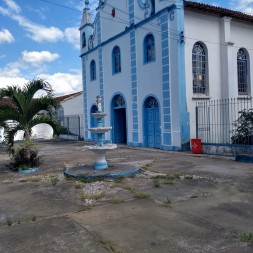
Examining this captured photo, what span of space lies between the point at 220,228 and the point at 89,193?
3.24 metres

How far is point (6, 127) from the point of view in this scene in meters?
10.5

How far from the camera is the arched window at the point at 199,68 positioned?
14.9m

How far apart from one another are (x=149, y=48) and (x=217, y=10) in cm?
371

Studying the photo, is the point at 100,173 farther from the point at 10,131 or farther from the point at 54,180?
the point at 10,131

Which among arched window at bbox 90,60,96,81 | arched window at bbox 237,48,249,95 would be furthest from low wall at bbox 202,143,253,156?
arched window at bbox 90,60,96,81

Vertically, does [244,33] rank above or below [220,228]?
above

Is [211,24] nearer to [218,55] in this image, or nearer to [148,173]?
[218,55]

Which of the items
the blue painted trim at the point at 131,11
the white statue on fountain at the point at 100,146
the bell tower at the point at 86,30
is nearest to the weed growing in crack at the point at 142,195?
the white statue on fountain at the point at 100,146

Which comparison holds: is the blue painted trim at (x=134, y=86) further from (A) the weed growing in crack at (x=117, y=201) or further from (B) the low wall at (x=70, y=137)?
(A) the weed growing in crack at (x=117, y=201)

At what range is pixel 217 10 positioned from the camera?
586 inches

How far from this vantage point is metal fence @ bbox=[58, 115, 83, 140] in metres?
26.0

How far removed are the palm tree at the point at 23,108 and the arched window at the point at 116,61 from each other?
8.75 m

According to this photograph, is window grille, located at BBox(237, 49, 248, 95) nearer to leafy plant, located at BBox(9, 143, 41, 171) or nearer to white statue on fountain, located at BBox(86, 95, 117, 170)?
white statue on fountain, located at BBox(86, 95, 117, 170)

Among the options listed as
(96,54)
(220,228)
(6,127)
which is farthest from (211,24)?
(220,228)
